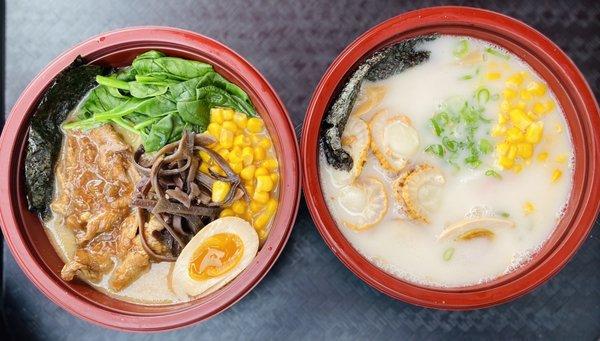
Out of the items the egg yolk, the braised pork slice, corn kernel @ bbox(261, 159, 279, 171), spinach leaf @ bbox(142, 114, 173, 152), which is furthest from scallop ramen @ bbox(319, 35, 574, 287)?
the braised pork slice

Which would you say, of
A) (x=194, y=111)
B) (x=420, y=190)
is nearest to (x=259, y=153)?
(x=194, y=111)

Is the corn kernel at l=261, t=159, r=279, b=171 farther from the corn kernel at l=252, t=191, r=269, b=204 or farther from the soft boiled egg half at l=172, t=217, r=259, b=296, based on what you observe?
the soft boiled egg half at l=172, t=217, r=259, b=296

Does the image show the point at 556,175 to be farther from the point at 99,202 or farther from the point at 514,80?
the point at 99,202

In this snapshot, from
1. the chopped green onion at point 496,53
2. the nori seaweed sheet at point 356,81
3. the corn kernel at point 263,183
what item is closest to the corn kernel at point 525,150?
the chopped green onion at point 496,53

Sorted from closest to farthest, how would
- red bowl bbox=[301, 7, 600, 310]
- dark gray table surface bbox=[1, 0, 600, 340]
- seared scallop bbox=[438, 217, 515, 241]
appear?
red bowl bbox=[301, 7, 600, 310], seared scallop bbox=[438, 217, 515, 241], dark gray table surface bbox=[1, 0, 600, 340]

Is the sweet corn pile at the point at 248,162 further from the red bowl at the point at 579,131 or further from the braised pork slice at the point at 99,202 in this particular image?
the braised pork slice at the point at 99,202

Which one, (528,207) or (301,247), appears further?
(301,247)

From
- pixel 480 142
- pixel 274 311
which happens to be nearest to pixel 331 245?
pixel 274 311
